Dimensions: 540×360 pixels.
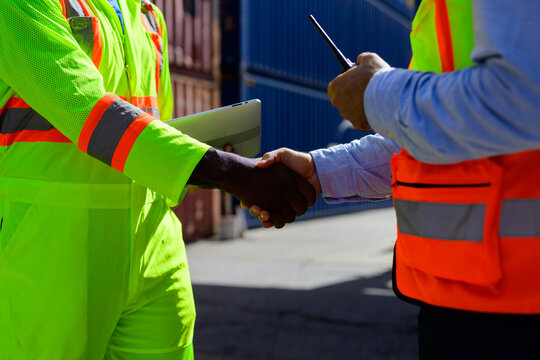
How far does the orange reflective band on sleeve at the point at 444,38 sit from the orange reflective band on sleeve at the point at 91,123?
0.78m

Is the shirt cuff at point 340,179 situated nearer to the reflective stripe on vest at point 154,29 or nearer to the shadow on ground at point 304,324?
the reflective stripe on vest at point 154,29

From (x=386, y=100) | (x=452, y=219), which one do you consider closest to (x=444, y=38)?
(x=386, y=100)

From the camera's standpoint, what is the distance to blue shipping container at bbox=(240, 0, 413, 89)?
11.6m

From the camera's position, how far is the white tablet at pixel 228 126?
5.64ft

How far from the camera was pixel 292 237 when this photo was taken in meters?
10.4

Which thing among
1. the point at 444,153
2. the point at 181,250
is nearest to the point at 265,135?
the point at 181,250

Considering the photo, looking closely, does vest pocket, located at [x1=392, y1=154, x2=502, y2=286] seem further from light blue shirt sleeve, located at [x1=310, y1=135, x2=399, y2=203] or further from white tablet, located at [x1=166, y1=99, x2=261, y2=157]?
white tablet, located at [x1=166, y1=99, x2=261, y2=157]

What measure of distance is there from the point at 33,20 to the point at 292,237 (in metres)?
9.13

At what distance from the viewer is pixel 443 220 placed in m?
1.17

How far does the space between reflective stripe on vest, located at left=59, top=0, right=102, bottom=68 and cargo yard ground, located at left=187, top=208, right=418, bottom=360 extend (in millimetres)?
2789

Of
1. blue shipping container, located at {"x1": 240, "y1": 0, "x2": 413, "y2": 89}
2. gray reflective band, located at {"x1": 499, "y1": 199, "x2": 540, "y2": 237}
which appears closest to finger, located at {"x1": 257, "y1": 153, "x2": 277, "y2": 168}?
gray reflective band, located at {"x1": 499, "y1": 199, "x2": 540, "y2": 237}

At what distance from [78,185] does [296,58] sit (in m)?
11.8

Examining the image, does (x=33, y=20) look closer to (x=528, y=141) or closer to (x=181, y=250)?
(x=181, y=250)

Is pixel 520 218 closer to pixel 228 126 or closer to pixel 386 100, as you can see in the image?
pixel 386 100
